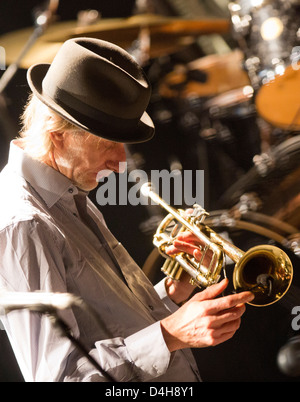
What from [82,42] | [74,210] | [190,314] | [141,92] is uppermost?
[82,42]

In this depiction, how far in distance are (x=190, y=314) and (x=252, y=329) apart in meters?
1.20

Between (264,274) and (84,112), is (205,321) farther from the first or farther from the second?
(84,112)

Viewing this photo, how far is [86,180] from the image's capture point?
2029mm

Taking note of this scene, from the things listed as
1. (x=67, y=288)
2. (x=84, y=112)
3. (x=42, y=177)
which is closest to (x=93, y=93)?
(x=84, y=112)

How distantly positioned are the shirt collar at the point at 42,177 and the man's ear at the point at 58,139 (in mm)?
83

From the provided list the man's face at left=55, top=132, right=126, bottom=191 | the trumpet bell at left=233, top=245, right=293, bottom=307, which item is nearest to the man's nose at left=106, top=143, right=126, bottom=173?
the man's face at left=55, top=132, right=126, bottom=191

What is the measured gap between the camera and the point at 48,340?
1621mm

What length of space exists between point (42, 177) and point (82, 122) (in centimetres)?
22

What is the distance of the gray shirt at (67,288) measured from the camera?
5.40 feet

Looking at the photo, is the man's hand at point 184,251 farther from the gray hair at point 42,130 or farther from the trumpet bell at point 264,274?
the gray hair at point 42,130

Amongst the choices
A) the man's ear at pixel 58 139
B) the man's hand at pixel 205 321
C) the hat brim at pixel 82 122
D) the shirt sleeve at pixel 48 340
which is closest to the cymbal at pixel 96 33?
the hat brim at pixel 82 122
